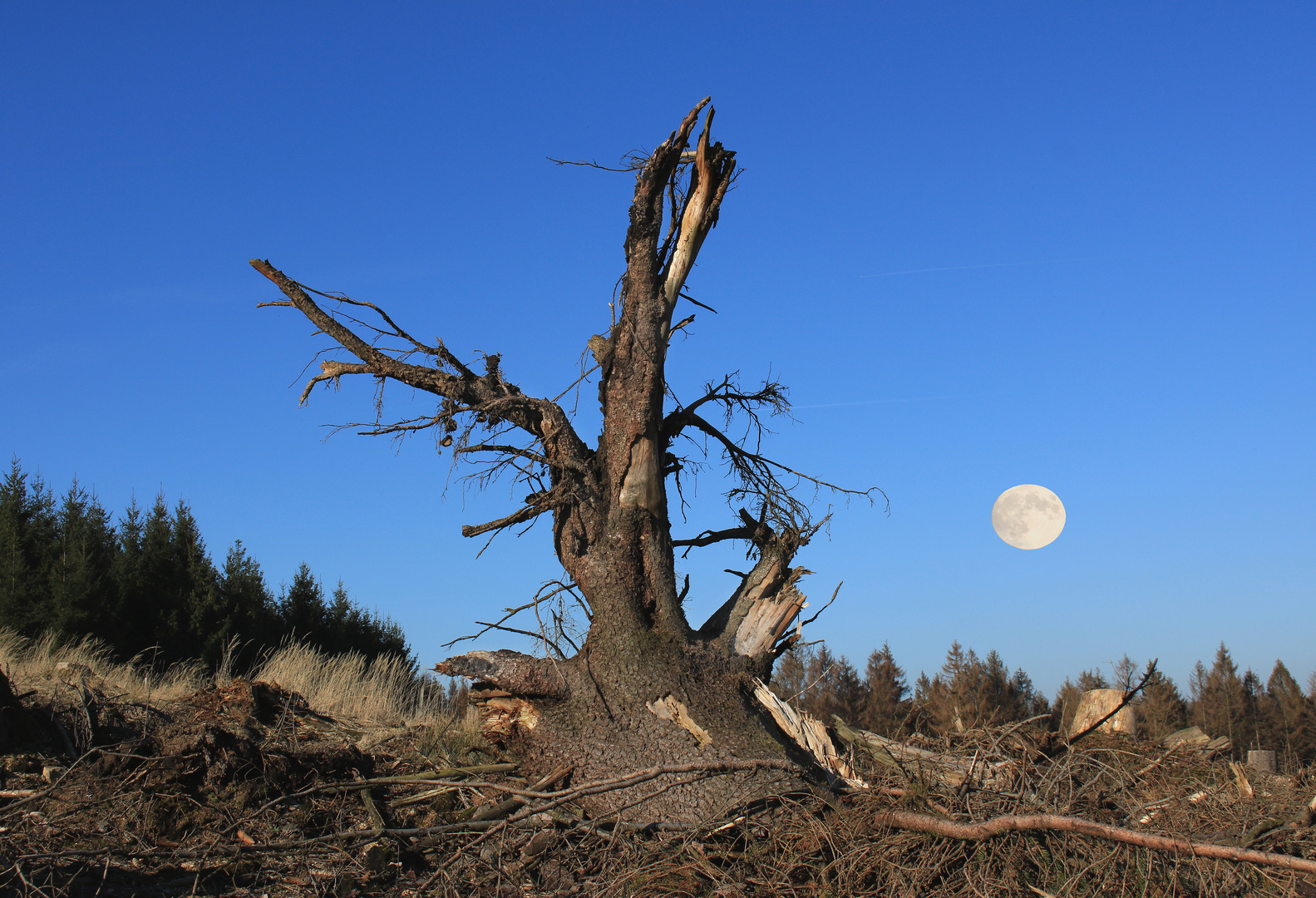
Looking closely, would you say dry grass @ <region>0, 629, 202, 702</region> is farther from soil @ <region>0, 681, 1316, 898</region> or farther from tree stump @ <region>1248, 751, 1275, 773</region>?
tree stump @ <region>1248, 751, 1275, 773</region>

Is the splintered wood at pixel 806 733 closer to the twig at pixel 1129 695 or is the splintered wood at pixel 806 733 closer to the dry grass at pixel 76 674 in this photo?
the twig at pixel 1129 695

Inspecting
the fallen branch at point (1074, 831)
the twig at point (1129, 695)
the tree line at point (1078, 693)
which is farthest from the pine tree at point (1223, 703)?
the fallen branch at point (1074, 831)

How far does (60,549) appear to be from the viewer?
17469 mm

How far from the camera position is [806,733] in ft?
24.3

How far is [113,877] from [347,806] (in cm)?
170

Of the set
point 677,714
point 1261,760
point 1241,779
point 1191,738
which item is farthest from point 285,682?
point 1261,760

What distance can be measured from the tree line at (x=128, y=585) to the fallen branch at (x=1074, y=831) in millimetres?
13910

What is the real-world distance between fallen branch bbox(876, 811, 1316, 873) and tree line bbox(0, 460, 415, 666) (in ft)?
45.6

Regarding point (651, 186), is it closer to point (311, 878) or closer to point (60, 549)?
point (311, 878)

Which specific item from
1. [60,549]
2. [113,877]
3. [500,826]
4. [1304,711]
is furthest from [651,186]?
[1304,711]

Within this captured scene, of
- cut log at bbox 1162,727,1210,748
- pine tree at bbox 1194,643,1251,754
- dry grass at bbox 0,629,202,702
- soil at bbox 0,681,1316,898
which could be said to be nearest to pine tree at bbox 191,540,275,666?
dry grass at bbox 0,629,202,702

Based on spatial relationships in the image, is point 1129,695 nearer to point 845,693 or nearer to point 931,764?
point 931,764

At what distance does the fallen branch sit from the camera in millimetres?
4465

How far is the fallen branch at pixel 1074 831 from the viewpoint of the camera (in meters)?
4.46
